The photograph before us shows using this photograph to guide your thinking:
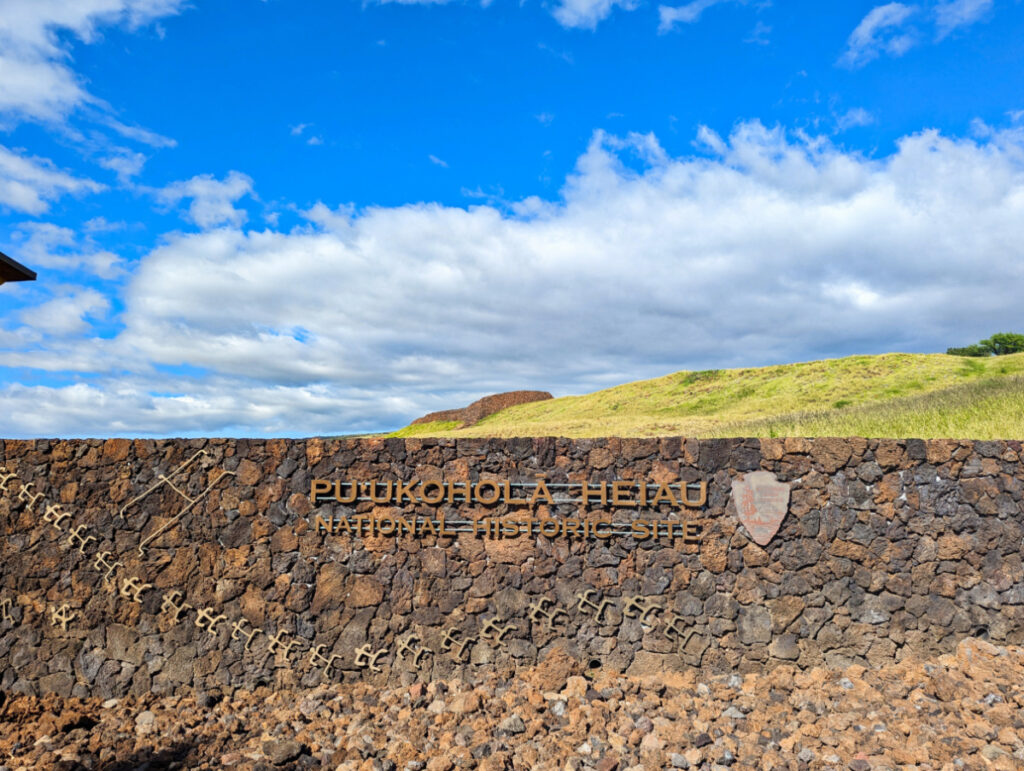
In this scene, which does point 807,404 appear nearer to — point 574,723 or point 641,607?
point 641,607

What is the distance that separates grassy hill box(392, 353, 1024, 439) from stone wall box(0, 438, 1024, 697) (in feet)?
19.8

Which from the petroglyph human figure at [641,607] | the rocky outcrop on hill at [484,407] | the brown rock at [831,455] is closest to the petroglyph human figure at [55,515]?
the petroglyph human figure at [641,607]

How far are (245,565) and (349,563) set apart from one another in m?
1.31

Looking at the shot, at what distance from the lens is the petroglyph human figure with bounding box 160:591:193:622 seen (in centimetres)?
870

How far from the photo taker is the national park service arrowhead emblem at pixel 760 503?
326 inches

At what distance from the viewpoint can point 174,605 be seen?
8.70 meters

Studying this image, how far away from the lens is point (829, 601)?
27.2ft

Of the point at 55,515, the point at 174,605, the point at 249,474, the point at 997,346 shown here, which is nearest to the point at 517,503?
the point at 249,474

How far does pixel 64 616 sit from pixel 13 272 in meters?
4.33

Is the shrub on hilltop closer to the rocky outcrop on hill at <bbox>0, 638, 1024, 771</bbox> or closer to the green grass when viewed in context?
the green grass

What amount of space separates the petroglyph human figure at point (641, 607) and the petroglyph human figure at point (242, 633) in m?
4.49

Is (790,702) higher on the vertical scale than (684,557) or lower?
lower

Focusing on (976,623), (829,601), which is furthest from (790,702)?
(976,623)

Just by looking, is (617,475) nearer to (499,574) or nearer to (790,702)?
(499,574)
